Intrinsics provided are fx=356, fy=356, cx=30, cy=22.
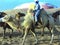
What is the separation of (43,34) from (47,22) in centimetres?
263

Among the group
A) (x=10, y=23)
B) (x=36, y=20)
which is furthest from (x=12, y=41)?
(x=36, y=20)

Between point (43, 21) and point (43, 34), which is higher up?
point (43, 21)

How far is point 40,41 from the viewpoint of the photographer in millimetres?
17688

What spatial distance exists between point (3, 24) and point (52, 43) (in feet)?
11.5

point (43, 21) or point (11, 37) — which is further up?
point (43, 21)

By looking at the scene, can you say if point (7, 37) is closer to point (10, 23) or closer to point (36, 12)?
point (10, 23)

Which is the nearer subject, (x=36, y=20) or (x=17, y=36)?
(x=36, y=20)

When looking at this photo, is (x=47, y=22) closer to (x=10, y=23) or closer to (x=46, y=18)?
(x=46, y=18)

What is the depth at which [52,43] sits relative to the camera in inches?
668

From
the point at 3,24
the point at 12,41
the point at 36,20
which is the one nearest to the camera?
Answer: the point at 36,20

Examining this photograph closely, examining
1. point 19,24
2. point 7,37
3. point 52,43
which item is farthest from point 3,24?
point 52,43

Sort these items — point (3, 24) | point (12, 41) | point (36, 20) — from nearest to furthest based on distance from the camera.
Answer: point (36, 20)
point (12, 41)
point (3, 24)

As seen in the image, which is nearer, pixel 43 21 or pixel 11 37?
pixel 43 21

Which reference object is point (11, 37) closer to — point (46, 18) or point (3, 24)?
point (3, 24)
